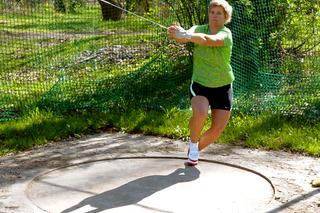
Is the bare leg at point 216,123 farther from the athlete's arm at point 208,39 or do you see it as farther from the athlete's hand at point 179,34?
the athlete's hand at point 179,34

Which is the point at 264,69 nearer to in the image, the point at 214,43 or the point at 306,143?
the point at 306,143

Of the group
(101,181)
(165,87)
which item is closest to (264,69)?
(165,87)

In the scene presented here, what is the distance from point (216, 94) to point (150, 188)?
Result: 105 cm

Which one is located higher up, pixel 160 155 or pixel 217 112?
pixel 217 112

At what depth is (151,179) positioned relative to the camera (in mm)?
5008

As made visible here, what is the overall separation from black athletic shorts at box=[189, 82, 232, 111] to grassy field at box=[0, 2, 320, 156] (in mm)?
891

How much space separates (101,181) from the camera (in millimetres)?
4996

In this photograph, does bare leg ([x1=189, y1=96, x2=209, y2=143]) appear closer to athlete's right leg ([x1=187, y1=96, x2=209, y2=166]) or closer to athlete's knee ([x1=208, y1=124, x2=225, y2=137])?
athlete's right leg ([x1=187, y1=96, x2=209, y2=166])

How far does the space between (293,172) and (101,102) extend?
307 cm

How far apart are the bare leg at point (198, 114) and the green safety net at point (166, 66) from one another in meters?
1.61

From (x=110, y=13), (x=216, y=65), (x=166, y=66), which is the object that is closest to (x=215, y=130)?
(x=216, y=65)

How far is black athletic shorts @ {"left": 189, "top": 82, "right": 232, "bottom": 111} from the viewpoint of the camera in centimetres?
524

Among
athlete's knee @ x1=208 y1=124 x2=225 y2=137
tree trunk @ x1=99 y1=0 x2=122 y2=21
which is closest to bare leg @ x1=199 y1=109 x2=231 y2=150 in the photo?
athlete's knee @ x1=208 y1=124 x2=225 y2=137

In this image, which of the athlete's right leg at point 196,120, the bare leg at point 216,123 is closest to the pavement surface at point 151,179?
the athlete's right leg at point 196,120
